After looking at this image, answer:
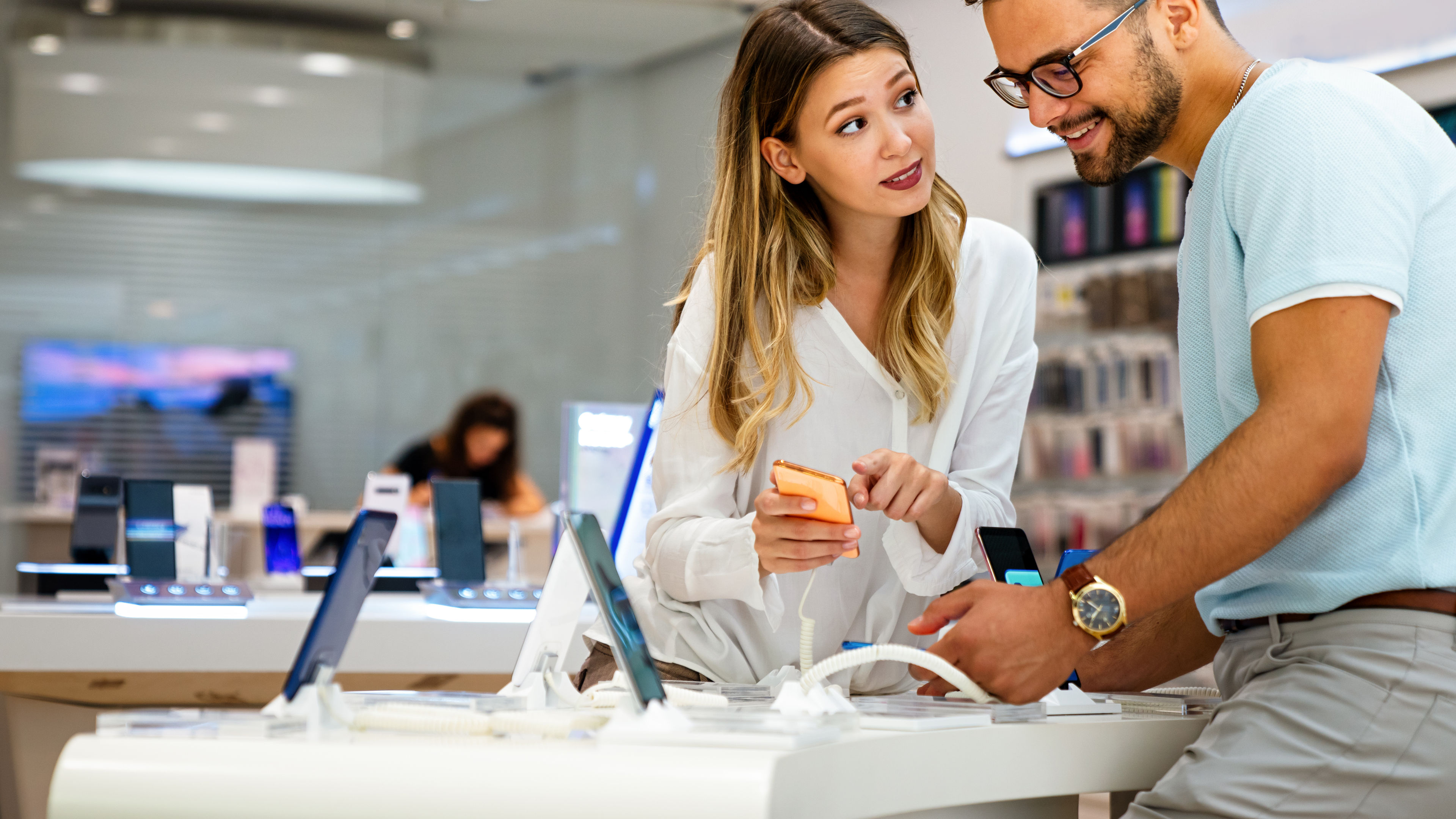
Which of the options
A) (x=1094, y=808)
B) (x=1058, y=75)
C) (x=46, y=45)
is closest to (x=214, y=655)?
(x=1094, y=808)

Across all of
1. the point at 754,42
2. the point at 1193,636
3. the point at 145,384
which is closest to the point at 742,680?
the point at 1193,636

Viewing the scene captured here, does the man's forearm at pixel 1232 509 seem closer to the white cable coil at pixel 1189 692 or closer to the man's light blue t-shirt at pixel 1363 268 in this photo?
the man's light blue t-shirt at pixel 1363 268

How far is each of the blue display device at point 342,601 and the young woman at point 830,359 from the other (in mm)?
509

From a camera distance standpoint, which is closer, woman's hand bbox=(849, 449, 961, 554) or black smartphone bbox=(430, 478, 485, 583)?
woman's hand bbox=(849, 449, 961, 554)

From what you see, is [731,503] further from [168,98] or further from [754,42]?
[168,98]

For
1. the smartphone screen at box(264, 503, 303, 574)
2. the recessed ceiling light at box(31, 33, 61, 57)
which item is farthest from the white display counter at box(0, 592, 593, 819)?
the recessed ceiling light at box(31, 33, 61, 57)

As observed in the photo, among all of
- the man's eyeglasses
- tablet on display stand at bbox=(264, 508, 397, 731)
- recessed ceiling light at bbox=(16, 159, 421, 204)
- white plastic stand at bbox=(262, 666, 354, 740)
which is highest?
recessed ceiling light at bbox=(16, 159, 421, 204)

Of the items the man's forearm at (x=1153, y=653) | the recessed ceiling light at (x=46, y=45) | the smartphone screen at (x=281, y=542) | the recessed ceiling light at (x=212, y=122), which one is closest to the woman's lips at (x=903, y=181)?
the man's forearm at (x=1153, y=653)

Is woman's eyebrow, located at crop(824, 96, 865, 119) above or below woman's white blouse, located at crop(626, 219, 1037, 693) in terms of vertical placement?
above

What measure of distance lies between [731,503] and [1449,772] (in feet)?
2.70

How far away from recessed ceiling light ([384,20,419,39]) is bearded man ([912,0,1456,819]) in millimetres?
7138

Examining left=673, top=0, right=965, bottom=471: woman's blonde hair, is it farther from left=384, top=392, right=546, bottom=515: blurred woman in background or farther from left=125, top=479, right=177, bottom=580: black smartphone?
left=384, top=392, right=546, bottom=515: blurred woman in background

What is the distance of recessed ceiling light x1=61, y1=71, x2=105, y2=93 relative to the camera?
737cm

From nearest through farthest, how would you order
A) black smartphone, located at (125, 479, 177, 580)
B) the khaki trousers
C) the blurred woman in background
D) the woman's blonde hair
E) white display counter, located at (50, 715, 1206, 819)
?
white display counter, located at (50, 715, 1206, 819)
the khaki trousers
the woman's blonde hair
black smartphone, located at (125, 479, 177, 580)
the blurred woman in background
